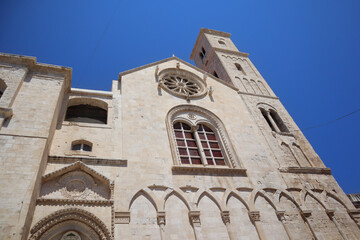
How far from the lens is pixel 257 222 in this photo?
333 inches

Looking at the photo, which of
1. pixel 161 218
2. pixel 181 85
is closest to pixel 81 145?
pixel 161 218

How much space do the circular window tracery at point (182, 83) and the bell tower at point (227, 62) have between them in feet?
9.21

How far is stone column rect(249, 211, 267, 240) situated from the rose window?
7.02 m

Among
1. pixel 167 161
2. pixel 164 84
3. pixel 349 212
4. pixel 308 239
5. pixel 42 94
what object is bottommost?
pixel 308 239

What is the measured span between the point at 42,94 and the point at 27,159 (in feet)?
10.5

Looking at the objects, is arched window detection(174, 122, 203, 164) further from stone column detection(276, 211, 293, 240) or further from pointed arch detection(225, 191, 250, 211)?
stone column detection(276, 211, 293, 240)

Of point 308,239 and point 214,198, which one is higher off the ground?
point 214,198

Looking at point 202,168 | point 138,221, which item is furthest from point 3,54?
point 202,168

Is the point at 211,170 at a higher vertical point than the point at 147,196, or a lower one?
higher

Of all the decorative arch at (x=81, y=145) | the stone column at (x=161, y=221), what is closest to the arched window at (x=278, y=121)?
the stone column at (x=161, y=221)

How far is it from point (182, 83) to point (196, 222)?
8582 millimetres

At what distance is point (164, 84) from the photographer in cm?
1384

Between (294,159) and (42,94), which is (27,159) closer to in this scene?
(42,94)

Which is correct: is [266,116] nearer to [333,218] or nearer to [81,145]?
[333,218]
